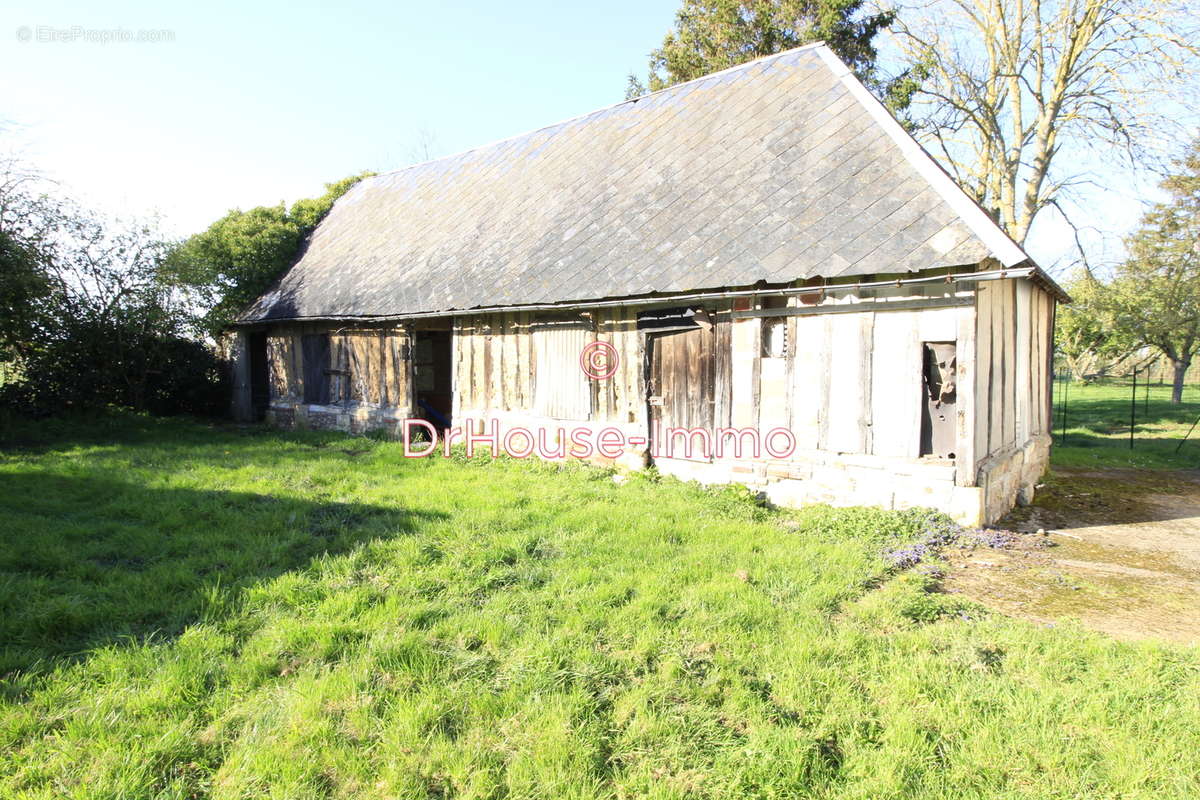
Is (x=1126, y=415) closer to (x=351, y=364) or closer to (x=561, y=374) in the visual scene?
(x=561, y=374)

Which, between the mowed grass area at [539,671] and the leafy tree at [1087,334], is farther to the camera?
the leafy tree at [1087,334]

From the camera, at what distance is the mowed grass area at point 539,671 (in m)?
2.78

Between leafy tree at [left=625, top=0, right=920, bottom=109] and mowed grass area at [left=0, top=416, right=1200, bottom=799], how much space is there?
1528 cm

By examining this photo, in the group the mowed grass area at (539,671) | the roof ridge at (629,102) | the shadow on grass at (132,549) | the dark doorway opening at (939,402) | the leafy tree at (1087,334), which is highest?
the roof ridge at (629,102)

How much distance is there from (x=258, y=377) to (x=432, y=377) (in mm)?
5772

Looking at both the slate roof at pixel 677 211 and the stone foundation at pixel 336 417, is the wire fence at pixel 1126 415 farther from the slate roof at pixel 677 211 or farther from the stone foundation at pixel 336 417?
the stone foundation at pixel 336 417

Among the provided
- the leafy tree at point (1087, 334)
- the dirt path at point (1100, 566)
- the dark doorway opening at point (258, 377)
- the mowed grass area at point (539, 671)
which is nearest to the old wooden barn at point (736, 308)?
the dirt path at point (1100, 566)

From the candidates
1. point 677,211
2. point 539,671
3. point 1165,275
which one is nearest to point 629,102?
point 677,211

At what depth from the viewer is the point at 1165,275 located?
21.3 m

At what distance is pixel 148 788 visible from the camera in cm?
264

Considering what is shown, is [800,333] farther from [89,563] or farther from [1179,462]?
[1179,462]

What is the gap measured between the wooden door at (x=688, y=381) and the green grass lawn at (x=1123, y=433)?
26.1ft

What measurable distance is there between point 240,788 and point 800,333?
6.38m

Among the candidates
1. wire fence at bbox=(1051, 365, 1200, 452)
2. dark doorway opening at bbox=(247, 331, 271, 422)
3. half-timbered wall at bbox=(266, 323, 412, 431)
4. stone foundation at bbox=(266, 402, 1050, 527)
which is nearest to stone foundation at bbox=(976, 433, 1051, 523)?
stone foundation at bbox=(266, 402, 1050, 527)
